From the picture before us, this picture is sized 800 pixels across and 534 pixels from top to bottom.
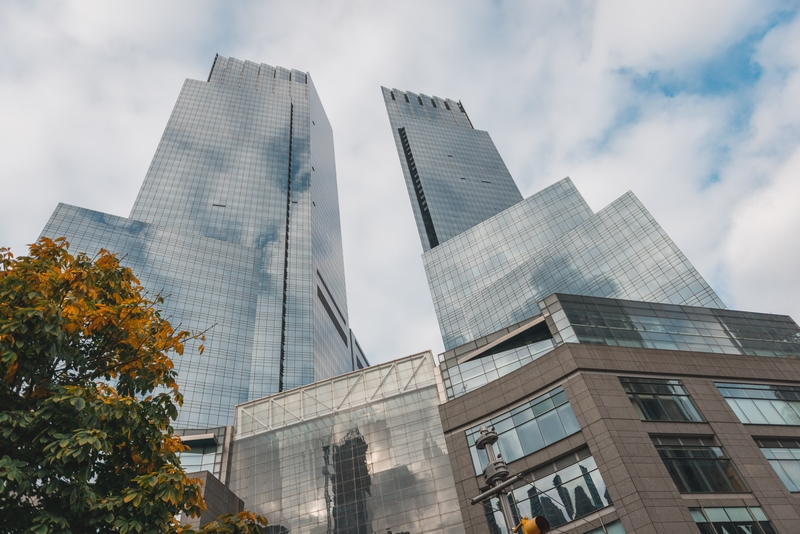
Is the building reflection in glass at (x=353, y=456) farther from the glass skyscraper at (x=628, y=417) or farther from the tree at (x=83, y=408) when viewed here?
the tree at (x=83, y=408)

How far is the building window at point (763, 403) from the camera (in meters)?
32.7

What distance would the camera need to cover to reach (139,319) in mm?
13469

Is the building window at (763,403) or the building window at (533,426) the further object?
the building window at (763,403)

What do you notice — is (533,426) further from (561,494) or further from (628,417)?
(628,417)

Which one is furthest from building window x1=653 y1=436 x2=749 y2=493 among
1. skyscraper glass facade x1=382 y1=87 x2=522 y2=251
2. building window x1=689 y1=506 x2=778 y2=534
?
skyscraper glass facade x1=382 y1=87 x2=522 y2=251

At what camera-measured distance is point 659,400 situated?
3173 cm

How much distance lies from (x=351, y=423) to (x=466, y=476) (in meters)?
10.1

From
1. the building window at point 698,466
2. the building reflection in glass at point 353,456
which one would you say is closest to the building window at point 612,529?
the building window at point 698,466

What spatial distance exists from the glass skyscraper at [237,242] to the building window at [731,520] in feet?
294

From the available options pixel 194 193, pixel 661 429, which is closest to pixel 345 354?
pixel 194 193

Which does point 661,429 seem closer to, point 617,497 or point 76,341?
point 617,497

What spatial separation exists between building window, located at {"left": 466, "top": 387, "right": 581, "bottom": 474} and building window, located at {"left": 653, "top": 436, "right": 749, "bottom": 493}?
189 inches

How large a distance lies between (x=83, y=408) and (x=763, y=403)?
37.1m

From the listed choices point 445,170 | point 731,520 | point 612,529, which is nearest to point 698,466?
point 731,520
